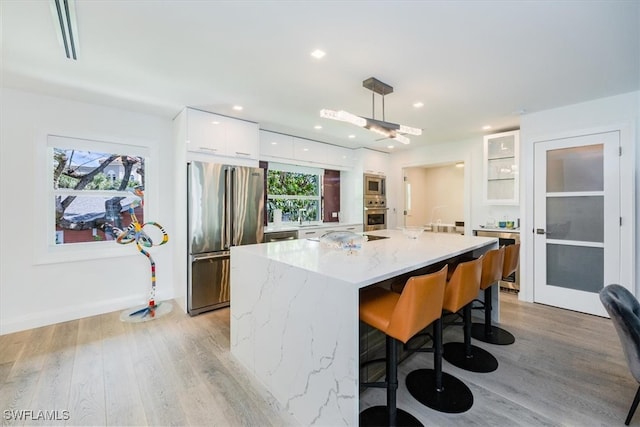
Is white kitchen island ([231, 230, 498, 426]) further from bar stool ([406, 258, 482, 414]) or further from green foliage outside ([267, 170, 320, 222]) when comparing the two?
green foliage outside ([267, 170, 320, 222])

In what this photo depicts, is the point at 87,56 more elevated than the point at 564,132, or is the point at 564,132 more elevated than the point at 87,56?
the point at 87,56

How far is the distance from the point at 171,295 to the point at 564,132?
5577 millimetres

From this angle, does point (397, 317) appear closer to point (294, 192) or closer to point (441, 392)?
point (441, 392)

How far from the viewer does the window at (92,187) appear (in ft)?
10.4

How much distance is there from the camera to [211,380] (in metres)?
2.07

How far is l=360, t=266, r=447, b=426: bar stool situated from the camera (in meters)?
1.45

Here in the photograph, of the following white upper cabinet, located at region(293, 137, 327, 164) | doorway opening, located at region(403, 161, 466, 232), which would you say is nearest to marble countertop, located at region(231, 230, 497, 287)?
white upper cabinet, located at region(293, 137, 327, 164)

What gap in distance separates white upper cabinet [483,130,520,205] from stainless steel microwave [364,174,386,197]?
6.26 feet

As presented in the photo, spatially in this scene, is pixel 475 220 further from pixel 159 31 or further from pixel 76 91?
pixel 76 91

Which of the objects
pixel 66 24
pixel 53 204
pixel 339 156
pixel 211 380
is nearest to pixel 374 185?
pixel 339 156

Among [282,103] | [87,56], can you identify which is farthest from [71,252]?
[282,103]

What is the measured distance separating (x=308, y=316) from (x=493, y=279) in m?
1.80

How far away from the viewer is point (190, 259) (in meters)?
3.30

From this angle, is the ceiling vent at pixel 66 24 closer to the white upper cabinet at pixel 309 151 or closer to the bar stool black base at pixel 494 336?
the white upper cabinet at pixel 309 151
